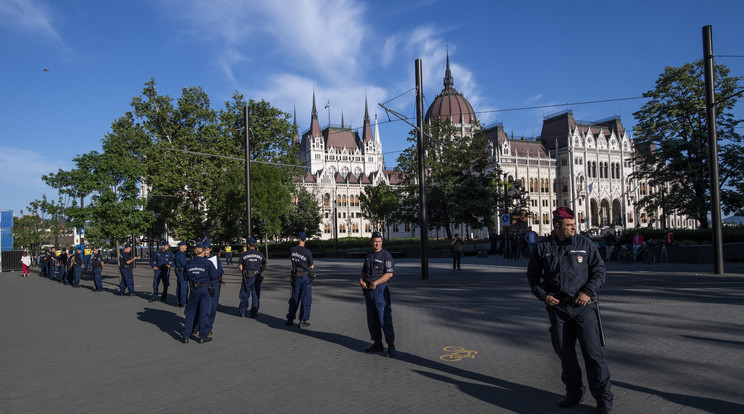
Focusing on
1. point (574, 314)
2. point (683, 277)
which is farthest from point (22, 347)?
point (683, 277)

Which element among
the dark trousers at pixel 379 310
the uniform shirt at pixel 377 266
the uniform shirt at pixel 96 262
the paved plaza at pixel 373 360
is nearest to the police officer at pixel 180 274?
the paved plaza at pixel 373 360

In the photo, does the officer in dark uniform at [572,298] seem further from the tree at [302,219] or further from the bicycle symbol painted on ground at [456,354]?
the tree at [302,219]

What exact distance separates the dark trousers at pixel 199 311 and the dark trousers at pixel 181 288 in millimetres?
4884

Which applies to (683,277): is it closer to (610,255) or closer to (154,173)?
(610,255)

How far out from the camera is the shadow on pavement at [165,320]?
9.74 metres

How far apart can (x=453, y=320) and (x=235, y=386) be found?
5.01 m

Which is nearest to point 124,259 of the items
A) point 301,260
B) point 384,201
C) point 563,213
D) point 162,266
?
point 162,266

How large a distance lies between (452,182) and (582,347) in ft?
129

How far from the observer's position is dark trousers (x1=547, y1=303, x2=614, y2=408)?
4484mm

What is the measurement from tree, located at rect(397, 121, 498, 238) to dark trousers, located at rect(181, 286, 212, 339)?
105ft

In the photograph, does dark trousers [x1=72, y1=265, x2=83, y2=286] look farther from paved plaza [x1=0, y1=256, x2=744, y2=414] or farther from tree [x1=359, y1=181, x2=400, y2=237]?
tree [x1=359, y1=181, x2=400, y2=237]

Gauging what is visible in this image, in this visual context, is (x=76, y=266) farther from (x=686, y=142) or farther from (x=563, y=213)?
(x=686, y=142)

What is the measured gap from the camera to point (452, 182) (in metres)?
43.4

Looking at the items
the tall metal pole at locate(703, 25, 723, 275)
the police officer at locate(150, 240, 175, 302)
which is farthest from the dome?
the police officer at locate(150, 240, 175, 302)
